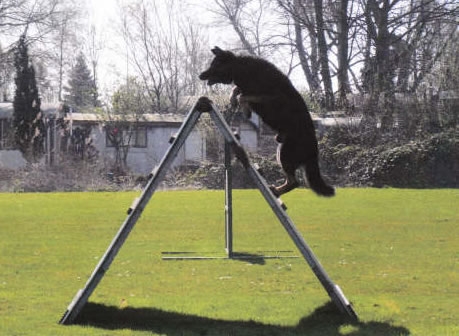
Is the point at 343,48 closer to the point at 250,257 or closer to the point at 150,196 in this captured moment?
the point at 250,257

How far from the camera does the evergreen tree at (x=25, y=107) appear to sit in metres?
27.0

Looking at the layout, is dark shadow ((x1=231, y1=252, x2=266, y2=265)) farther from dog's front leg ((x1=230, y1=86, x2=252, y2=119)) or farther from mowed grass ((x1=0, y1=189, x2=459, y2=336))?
dog's front leg ((x1=230, y1=86, x2=252, y2=119))

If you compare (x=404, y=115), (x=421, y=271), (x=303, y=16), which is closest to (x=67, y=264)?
(x=421, y=271)

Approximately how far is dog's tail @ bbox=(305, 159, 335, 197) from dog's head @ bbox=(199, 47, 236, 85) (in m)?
1.02

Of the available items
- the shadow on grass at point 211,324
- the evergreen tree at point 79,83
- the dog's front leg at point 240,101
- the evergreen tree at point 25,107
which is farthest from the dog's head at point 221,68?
the evergreen tree at point 79,83

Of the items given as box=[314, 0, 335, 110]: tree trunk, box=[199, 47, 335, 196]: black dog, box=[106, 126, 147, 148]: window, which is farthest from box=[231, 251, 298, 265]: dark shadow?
box=[314, 0, 335, 110]: tree trunk

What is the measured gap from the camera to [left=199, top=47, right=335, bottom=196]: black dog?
6.11 metres

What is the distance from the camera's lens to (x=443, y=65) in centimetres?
2753

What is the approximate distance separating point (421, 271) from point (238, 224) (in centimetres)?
517

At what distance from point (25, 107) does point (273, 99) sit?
82.7 feet

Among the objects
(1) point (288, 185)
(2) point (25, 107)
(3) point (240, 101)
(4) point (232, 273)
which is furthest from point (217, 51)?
(2) point (25, 107)

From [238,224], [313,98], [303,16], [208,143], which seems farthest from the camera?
[303,16]

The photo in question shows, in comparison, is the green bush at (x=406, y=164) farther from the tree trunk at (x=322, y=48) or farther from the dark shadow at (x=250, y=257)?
the dark shadow at (x=250, y=257)

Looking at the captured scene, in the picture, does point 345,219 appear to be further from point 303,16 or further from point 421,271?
point 303,16
